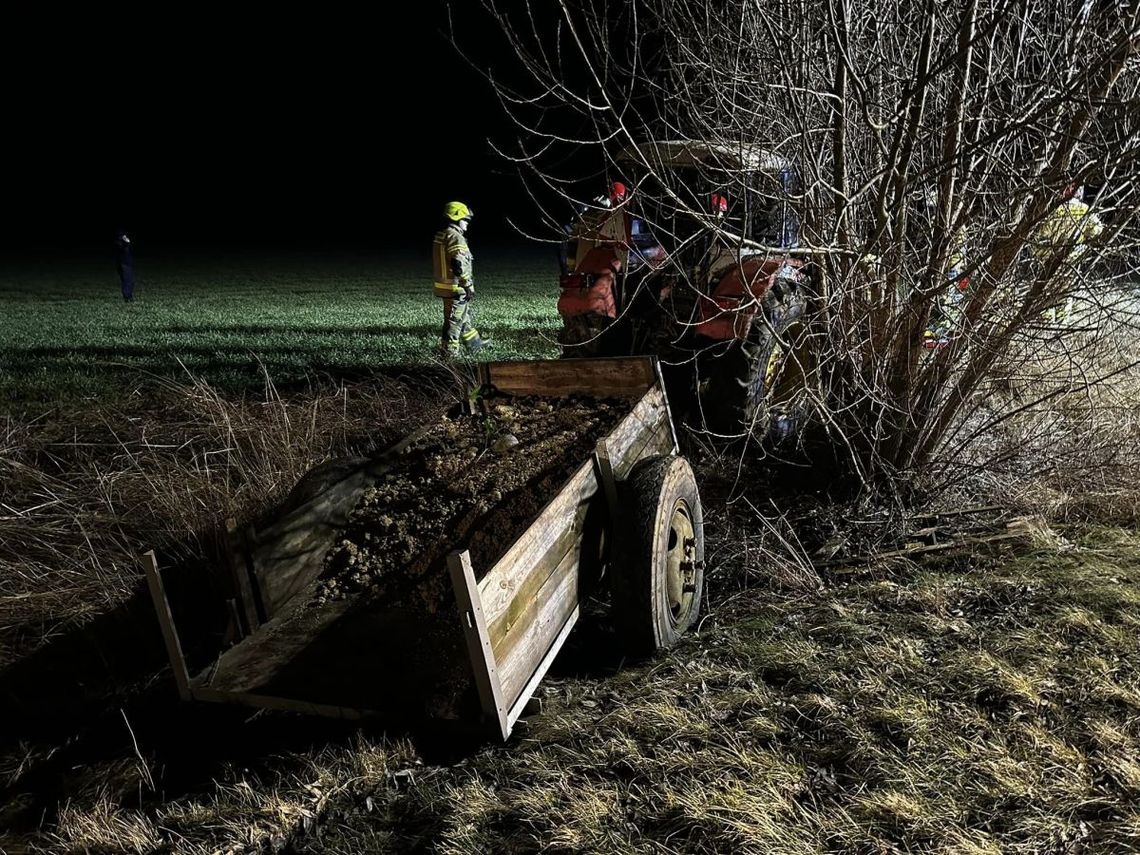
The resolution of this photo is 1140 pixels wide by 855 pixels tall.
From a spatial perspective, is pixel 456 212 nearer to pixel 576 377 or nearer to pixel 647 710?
pixel 576 377

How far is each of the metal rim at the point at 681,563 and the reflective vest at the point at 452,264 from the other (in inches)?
244

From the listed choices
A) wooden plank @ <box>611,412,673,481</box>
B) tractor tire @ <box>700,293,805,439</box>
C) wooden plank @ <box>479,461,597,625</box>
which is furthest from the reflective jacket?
wooden plank @ <box>479,461,597,625</box>

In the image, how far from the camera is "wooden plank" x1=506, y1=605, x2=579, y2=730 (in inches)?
106

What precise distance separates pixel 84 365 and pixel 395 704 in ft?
26.0

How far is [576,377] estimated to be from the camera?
500 centimetres

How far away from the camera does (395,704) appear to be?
2994 mm

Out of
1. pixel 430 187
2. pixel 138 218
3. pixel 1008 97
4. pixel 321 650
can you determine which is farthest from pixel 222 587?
pixel 430 187

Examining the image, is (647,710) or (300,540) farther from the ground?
(300,540)

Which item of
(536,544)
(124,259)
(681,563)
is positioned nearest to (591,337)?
(681,563)

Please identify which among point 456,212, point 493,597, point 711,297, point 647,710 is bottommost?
point 647,710

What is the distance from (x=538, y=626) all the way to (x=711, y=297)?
2739mm

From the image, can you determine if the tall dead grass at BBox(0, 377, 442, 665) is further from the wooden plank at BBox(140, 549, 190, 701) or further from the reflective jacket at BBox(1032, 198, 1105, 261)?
the reflective jacket at BBox(1032, 198, 1105, 261)

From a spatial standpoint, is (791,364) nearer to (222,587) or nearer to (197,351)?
(222,587)

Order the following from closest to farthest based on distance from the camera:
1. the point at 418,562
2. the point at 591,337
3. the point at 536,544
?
the point at 536,544 < the point at 418,562 < the point at 591,337
